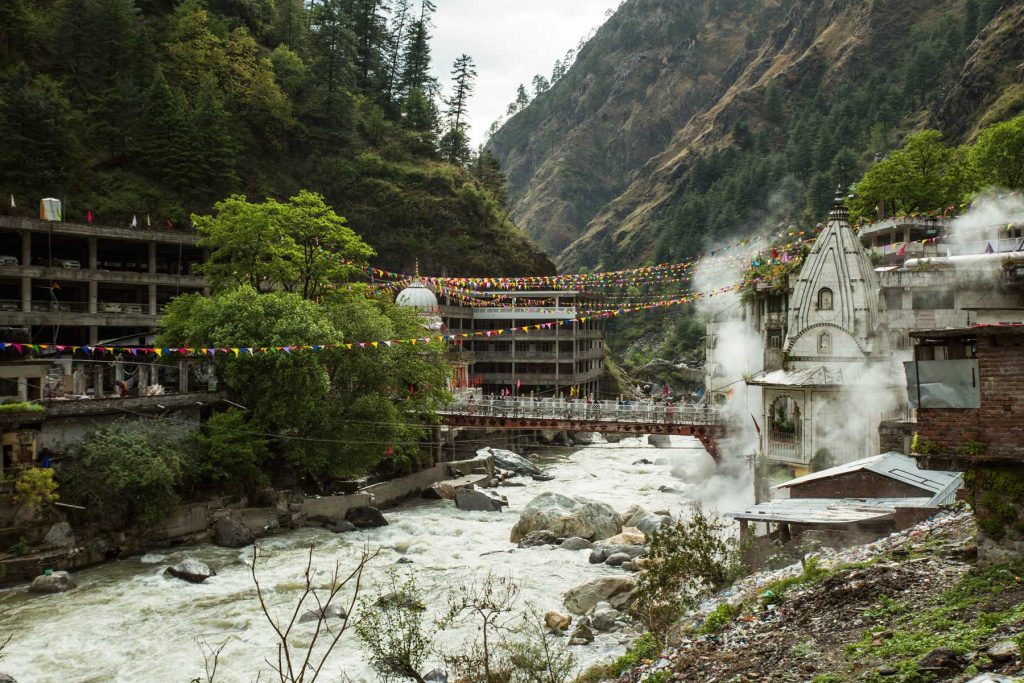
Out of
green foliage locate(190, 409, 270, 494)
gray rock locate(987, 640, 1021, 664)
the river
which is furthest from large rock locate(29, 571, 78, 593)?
gray rock locate(987, 640, 1021, 664)

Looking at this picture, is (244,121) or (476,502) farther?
(244,121)

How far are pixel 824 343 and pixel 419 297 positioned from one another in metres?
32.1

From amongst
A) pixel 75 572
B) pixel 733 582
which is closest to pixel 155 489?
pixel 75 572

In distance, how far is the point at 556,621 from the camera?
22.9 m

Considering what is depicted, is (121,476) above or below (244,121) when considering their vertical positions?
below

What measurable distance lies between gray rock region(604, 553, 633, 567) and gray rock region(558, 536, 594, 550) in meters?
2.36

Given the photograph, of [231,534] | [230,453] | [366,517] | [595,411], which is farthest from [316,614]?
[595,411]

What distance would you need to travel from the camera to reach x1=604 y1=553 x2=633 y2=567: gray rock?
2938cm

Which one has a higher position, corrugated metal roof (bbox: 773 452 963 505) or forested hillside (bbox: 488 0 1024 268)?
forested hillside (bbox: 488 0 1024 268)

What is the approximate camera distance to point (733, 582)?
764 inches

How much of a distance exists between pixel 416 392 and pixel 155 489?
14.8 meters

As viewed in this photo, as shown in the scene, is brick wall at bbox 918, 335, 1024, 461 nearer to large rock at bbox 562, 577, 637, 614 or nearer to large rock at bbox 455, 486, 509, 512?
large rock at bbox 562, 577, 637, 614

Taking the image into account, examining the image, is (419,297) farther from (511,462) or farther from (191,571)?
(191,571)

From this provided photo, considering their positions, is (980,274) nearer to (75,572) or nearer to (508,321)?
(75,572)
